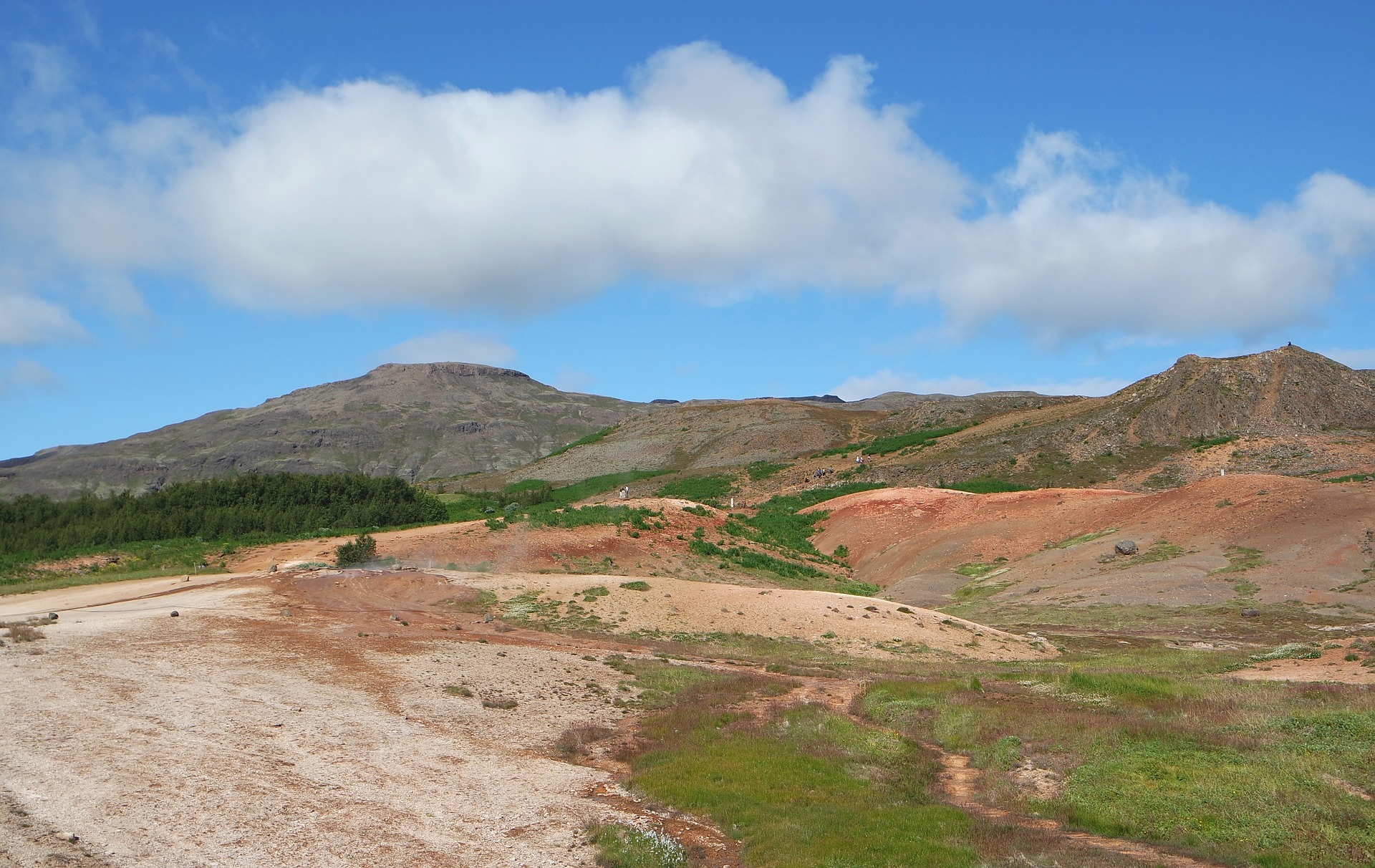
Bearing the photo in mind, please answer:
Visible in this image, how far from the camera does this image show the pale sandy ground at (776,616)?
25984mm

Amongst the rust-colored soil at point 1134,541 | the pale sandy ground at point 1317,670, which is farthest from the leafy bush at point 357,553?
the pale sandy ground at point 1317,670

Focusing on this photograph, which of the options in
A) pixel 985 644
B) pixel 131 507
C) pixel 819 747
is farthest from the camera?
pixel 131 507

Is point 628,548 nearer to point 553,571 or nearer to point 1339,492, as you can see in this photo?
point 553,571

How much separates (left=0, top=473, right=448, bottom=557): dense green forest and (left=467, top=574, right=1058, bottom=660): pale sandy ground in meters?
17.6

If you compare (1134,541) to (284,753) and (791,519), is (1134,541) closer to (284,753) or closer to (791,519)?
(791,519)

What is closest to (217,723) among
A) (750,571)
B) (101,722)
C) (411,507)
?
(101,722)

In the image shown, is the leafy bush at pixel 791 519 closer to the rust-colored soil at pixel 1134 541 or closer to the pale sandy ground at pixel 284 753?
the rust-colored soil at pixel 1134 541

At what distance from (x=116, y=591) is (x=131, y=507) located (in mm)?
17797

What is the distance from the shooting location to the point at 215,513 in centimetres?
4306

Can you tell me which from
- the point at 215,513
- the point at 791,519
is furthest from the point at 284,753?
the point at 791,519

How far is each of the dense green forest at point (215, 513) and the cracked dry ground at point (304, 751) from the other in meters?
22.5

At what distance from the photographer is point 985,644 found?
2606 cm

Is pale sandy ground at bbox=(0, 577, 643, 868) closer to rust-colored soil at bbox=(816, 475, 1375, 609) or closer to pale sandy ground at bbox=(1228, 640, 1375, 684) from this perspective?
pale sandy ground at bbox=(1228, 640, 1375, 684)

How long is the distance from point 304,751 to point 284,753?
266 mm
